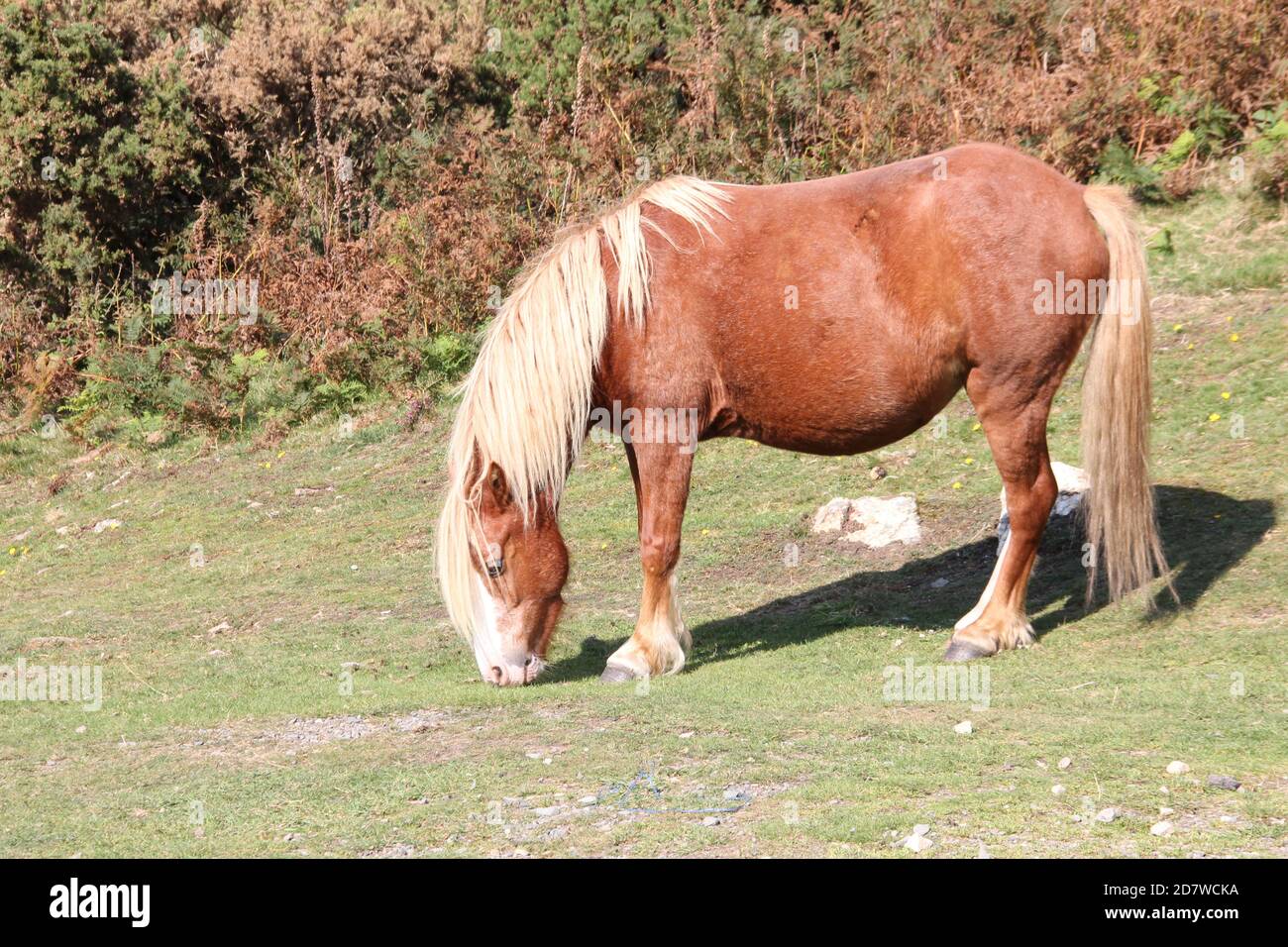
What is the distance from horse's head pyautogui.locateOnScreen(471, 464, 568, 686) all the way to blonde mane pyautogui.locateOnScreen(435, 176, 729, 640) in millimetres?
50

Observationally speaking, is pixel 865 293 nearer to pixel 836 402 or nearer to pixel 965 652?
pixel 836 402

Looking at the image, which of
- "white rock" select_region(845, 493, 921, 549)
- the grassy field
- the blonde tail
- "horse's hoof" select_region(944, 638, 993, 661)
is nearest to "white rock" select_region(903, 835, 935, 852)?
the grassy field

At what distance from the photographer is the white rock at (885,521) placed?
9500mm

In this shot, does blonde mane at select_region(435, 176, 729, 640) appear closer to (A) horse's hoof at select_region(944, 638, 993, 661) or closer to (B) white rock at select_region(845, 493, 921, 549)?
(A) horse's hoof at select_region(944, 638, 993, 661)

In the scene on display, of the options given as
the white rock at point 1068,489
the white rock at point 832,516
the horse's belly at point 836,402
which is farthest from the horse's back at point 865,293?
the white rock at point 832,516

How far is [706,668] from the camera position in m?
7.31

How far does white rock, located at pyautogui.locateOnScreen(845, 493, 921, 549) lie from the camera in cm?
950

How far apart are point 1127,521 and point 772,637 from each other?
6.89 ft

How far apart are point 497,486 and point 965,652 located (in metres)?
2.54

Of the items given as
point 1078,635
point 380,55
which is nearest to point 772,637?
point 1078,635

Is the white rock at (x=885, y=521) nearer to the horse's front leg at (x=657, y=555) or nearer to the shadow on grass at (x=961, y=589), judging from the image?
the shadow on grass at (x=961, y=589)

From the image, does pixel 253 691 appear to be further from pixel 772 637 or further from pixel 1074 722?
pixel 1074 722

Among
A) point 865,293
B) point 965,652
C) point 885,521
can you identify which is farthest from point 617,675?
point 885,521

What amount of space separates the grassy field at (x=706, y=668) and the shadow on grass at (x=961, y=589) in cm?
3
